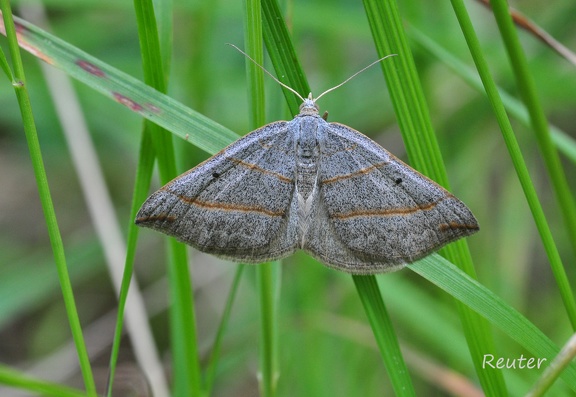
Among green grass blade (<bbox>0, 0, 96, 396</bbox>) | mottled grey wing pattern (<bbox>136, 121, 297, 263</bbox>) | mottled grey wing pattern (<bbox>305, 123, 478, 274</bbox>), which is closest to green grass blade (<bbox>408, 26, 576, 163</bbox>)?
mottled grey wing pattern (<bbox>305, 123, 478, 274</bbox>)

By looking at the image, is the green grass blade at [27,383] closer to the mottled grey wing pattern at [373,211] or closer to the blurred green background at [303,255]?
the mottled grey wing pattern at [373,211]

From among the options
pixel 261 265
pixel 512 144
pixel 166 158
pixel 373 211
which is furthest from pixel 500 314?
pixel 166 158

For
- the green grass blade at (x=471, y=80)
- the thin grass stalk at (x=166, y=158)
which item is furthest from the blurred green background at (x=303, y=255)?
the thin grass stalk at (x=166, y=158)

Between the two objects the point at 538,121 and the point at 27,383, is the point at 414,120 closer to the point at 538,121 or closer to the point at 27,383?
the point at 538,121

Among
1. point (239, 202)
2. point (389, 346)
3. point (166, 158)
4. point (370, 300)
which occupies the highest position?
point (166, 158)

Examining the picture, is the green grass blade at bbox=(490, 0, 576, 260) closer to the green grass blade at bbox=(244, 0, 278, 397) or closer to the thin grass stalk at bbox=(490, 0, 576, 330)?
the thin grass stalk at bbox=(490, 0, 576, 330)

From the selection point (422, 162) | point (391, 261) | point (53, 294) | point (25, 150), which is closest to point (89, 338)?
point (53, 294)
